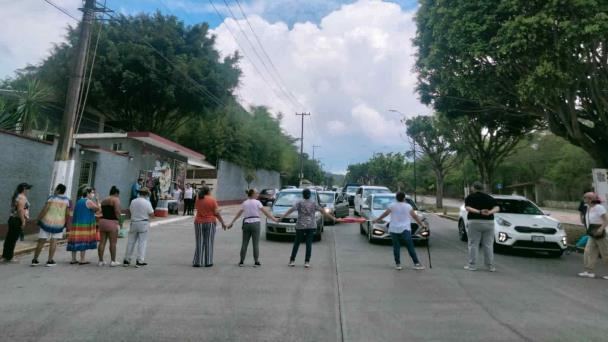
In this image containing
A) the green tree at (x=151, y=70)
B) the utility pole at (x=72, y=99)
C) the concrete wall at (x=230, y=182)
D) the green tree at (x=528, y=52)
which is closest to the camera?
the green tree at (x=528, y=52)

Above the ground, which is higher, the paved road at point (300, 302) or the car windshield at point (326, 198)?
the car windshield at point (326, 198)

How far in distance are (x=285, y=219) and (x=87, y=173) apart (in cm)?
867

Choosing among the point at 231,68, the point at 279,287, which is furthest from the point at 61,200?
the point at 231,68

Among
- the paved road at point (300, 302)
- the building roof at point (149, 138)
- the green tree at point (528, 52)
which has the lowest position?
the paved road at point (300, 302)

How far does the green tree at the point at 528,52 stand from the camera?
9.34m

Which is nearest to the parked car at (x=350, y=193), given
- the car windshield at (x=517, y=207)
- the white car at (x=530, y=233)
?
the car windshield at (x=517, y=207)

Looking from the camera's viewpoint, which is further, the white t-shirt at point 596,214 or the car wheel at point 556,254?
the car wheel at point 556,254

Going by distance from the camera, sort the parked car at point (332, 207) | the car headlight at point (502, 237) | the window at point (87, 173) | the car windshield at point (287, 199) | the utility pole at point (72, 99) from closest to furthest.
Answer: the car headlight at point (502, 237) < the utility pole at point (72, 99) < the car windshield at point (287, 199) < the window at point (87, 173) < the parked car at point (332, 207)

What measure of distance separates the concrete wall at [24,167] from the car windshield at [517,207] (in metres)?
14.0

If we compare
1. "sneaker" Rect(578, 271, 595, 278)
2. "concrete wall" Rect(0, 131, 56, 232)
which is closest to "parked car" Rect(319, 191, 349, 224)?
"sneaker" Rect(578, 271, 595, 278)

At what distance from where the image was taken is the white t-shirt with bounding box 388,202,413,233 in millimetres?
8221

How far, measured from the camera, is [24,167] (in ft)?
37.7

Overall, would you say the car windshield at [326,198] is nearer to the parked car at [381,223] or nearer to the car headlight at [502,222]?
the parked car at [381,223]

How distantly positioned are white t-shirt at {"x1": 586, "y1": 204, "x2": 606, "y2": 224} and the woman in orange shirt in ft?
25.1
